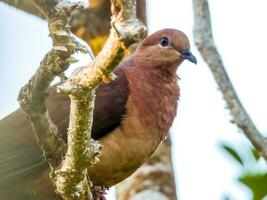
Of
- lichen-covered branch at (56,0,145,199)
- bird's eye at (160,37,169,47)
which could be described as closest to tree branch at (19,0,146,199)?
lichen-covered branch at (56,0,145,199)

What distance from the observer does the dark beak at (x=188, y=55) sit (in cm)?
559

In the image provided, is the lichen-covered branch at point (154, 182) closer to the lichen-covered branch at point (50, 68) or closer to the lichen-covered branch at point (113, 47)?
the lichen-covered branch at point (50, 68)

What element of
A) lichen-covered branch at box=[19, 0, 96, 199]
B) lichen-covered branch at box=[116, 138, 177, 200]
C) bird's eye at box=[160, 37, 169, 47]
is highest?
lichen-covered branch at box=[19, 0, 96, 199]

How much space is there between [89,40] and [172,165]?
1.36 m

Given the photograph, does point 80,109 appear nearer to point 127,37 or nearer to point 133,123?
point 127,37

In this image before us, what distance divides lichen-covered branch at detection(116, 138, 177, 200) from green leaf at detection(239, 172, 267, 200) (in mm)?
1237

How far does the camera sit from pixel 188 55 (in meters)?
5.67

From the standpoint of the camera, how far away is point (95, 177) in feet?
15.5

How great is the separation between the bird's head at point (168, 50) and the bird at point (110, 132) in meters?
0.23

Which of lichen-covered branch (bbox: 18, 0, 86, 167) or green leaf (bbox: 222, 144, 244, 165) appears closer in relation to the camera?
lichen-covered branch (bbox: 18, 0, 86, 167)

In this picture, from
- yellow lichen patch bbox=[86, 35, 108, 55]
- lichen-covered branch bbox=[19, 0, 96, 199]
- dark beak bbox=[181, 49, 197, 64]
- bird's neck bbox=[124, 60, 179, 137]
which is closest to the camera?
lichen-covered branch bbox=[19, 0, 96, 199]

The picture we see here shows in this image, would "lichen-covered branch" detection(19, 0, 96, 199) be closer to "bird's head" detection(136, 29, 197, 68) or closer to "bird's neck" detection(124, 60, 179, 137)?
"bird's neck" detection(124, 60, 179, 137)

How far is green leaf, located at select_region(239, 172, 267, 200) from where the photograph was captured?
4.04 meters

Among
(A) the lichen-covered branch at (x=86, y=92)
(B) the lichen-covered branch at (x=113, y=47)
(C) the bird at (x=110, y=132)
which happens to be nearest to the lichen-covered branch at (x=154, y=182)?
(C) the bird at (x=110, y=132)
